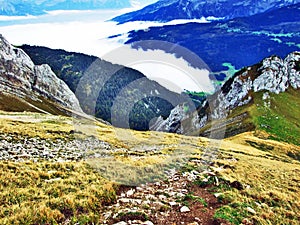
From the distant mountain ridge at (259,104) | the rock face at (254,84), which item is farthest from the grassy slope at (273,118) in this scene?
the rock face at (254,84)

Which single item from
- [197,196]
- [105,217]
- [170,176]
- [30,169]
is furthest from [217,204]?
[30,169]

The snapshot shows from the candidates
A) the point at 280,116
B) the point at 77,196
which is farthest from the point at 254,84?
the point at 77,196

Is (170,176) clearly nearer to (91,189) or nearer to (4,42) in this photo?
(91,189)

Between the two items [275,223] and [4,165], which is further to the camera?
[4,165]

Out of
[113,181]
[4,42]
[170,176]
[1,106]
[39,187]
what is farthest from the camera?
[4,42]

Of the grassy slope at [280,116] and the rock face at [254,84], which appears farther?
the rock face at [254,84]

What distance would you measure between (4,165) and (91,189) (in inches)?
291

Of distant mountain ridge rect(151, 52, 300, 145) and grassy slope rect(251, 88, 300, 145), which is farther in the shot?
distant mountain ridge rect(151, 52, 300, 145)

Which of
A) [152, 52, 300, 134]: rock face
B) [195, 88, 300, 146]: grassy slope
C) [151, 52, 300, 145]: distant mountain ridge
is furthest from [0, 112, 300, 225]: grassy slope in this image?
[152, 52, 300, 134]: rock face

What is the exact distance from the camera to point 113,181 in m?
21.1

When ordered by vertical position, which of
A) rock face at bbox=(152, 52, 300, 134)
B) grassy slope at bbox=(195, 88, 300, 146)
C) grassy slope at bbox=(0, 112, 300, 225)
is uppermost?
rock face at bbox=(152, 52, 300, 134)

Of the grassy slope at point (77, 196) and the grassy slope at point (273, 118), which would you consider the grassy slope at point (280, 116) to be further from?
the grassy slope at point (77, 196)

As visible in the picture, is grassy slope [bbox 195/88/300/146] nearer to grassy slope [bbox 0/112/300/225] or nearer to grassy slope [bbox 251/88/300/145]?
grassy slope [bbox 251/88/300/145]

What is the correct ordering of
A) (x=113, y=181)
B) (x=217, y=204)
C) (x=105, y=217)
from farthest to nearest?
(x=113, y=181), (x=217, y=204), (x=105, y=217)
